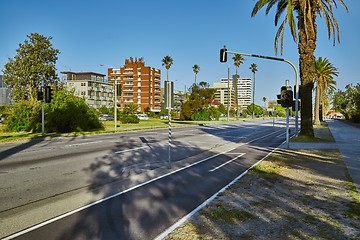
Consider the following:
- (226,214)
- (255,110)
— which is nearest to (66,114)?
(226,214)

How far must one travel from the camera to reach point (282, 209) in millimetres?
6273

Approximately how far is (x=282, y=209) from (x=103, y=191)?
13.9 ft

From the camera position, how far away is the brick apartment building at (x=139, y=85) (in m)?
127

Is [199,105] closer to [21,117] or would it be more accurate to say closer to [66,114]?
[66,114]

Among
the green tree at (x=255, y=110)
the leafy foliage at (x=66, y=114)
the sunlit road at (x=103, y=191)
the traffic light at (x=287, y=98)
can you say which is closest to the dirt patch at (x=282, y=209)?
the sunlit road at (x=103, y=191)

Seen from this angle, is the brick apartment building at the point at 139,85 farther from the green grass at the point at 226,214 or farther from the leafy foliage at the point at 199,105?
the green grass at the point at 226,214

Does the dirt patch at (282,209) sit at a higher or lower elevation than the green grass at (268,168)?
higher

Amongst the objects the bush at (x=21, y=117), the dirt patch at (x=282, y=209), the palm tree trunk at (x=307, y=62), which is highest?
the palm tree trunk at (x=307, y=62)

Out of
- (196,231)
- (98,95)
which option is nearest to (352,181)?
(196,231)

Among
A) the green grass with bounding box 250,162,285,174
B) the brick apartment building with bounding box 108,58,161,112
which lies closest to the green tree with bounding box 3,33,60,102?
the green grass with bounding box 250,162,285,174

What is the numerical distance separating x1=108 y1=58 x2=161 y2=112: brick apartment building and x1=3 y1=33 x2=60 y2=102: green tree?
80846 mm

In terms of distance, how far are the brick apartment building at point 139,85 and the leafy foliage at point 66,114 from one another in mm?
94220

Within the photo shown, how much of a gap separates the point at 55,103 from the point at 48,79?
18.2 metres

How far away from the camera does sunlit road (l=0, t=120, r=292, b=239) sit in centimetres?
542
